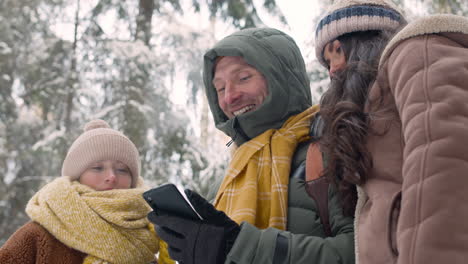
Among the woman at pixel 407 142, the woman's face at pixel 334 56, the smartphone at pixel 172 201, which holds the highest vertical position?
the woman's face at pixel 334 56

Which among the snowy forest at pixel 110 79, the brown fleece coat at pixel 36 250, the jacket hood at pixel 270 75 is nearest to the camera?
the jacket hood at pixel 270 75

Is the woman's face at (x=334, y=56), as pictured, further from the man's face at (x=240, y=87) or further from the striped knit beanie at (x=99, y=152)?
the striped knit beanie at (x=99, y=152)

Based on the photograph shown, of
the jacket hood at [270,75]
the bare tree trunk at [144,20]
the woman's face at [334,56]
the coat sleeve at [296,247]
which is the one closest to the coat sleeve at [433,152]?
the coat sleeve at [296,247]

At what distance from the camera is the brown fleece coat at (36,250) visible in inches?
99.0

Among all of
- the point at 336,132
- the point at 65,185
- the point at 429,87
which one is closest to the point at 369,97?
the point at 336,132

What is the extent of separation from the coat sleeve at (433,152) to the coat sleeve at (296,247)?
1.40 feet

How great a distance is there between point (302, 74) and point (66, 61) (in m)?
6.98

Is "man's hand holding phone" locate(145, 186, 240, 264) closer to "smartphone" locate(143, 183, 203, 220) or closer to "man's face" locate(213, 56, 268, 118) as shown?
→ "smartphone" locate(143, 183, 203, 220)

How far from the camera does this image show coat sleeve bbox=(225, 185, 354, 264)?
5.10 ft

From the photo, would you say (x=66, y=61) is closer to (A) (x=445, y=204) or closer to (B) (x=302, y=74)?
(B) (x=302, y=74)

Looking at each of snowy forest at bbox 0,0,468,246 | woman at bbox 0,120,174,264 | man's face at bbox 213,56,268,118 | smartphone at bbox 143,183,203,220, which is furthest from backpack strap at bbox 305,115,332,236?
snowy forest at bbox 0,0,468,246

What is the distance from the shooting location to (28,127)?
8.28m

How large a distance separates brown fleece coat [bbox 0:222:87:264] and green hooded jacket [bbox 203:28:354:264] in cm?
112

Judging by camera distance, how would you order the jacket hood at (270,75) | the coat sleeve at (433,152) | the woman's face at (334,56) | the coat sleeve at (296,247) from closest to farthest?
1. the coat sleeve at (433,152)
2. the coat sleeve at (296,247)
3. the woman's face at (334,56)
4. the jacket hood at (270,75)
